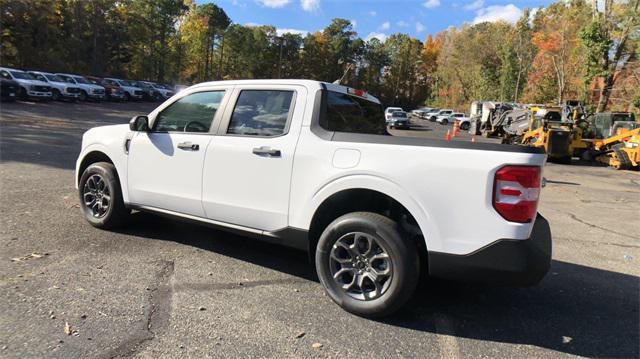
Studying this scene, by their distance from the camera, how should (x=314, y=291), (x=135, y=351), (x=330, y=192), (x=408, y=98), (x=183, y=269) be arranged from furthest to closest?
1. (x=408, y=98)
2. (x=183, y=269)
3. (x=314, y=291)
4. (x=330, y=192)
5. (x=135, y=351)

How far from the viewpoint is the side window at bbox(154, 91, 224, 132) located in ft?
14.3

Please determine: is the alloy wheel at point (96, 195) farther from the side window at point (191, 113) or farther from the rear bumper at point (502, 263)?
the rear bumper at point (502, 263)

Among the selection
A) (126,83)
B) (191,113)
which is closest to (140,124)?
(191,113)

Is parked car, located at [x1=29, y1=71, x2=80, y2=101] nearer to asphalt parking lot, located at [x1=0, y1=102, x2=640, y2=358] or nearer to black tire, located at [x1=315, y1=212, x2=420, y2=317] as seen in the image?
asphalt parking lot, located at [x1=0, y1=102, x2=640, y2=358]

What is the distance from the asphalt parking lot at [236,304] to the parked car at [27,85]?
924 inches

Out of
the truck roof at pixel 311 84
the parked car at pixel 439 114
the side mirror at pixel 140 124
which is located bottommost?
the side mirror at pixel 140 124

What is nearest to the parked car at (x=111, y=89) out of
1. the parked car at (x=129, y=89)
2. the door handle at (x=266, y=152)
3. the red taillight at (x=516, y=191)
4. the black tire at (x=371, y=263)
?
the parked car at (x=129, y=89)

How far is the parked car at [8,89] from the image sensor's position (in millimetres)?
23609

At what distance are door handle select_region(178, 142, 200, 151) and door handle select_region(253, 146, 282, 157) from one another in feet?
2.31

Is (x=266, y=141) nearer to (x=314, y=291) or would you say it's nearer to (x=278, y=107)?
(x=278, y=107)

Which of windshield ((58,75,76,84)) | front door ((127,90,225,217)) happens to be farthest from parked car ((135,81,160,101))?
front door ((127,90,225,217))

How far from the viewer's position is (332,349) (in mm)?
2947

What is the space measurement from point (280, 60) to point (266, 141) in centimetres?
7838

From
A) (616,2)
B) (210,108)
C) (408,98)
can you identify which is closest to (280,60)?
(408,98)
